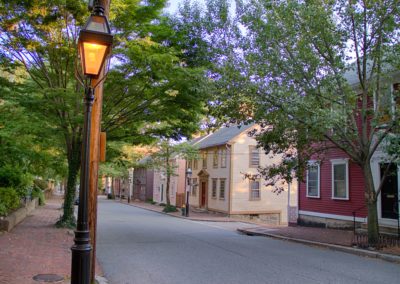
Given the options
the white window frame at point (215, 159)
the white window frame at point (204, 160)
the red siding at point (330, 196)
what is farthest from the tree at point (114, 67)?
the white window frame at point (204, 160)

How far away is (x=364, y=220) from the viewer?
61.0 feet

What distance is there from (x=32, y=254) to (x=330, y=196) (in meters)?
15.0

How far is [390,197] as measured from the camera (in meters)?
17.5

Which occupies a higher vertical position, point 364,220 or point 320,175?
point 320,175

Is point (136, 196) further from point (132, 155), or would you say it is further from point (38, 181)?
point (38, 181)

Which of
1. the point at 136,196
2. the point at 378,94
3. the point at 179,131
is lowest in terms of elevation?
the point at 136,196

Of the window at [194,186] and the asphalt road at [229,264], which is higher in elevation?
the window at [194,186]

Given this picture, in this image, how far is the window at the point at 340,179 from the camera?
1996 centimetres

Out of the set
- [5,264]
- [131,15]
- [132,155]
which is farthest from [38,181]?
[5,264]

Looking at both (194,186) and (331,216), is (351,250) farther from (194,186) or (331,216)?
(194,186)

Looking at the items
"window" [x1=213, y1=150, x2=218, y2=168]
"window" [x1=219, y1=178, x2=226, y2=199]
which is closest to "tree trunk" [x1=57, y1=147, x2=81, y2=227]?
"window" [x1=219, y1=178, x2=226, y2=199]

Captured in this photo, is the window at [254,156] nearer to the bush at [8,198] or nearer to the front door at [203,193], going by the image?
the front door at [203,193]

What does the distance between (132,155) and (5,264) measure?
38.1m

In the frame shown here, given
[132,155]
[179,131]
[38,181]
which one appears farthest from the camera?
[132,155]
